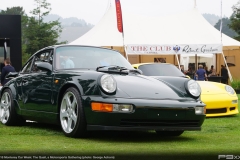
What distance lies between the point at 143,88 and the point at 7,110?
2.79 meters

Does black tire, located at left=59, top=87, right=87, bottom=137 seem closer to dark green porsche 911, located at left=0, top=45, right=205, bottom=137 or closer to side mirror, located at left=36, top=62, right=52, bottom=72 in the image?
dark green porsche 911, located at left=0, top=45, right=205, bottom=137

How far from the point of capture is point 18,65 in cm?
2958

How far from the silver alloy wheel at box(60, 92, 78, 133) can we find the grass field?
158mm

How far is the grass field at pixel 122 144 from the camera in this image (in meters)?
5.30

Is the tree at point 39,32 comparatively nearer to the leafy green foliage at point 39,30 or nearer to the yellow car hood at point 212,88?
the leafy green foliage at point 39,30

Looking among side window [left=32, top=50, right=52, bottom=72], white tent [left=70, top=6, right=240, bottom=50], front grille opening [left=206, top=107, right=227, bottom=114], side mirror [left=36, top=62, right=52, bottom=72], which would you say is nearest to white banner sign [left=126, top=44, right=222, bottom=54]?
white tent [left=70, top=6, right=240, bottom=50]

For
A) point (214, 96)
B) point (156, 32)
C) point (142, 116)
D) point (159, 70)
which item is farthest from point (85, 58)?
point (156, 32)

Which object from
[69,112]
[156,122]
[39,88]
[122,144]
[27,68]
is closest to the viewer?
[122,144]

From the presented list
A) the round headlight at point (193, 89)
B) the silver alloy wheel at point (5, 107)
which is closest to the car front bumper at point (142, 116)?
the round headlight at point (193, 89)

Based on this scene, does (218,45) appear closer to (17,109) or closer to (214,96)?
(214,96)

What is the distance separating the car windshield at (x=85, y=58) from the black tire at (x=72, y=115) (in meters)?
0.68

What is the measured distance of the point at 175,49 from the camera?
2784 centimetres

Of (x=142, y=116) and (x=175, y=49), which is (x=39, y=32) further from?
(x=142, y=116)

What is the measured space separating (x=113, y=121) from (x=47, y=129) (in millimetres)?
1853
